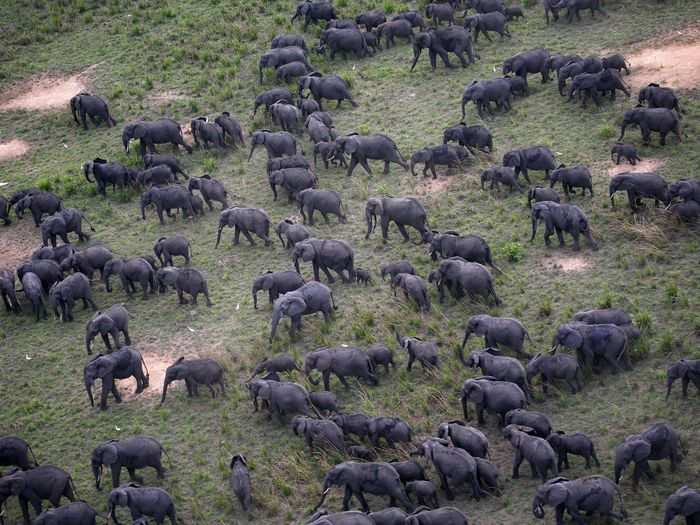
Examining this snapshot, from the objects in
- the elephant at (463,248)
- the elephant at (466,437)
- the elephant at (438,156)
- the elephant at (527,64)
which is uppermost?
the elephant at (527,64)

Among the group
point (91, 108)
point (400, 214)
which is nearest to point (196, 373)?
point (400, 214)

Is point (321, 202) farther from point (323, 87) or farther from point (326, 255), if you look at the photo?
point (323, 87)

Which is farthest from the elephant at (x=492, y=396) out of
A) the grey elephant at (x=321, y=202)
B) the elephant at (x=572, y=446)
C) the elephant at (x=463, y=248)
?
the grey elephant at (x=321, y=202)

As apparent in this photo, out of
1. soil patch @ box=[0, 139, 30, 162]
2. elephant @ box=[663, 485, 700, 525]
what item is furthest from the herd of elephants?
soil patch @ box=[0, 139, 30, 162]

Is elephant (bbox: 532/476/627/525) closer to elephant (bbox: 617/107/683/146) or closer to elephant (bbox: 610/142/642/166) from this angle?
elephant (bbox: 610/142/642/166)

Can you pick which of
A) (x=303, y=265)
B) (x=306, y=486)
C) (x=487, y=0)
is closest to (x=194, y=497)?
(x=306, y=486)

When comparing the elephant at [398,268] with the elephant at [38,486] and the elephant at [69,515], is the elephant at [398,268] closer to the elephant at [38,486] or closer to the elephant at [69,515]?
the elephant at [38,486]
